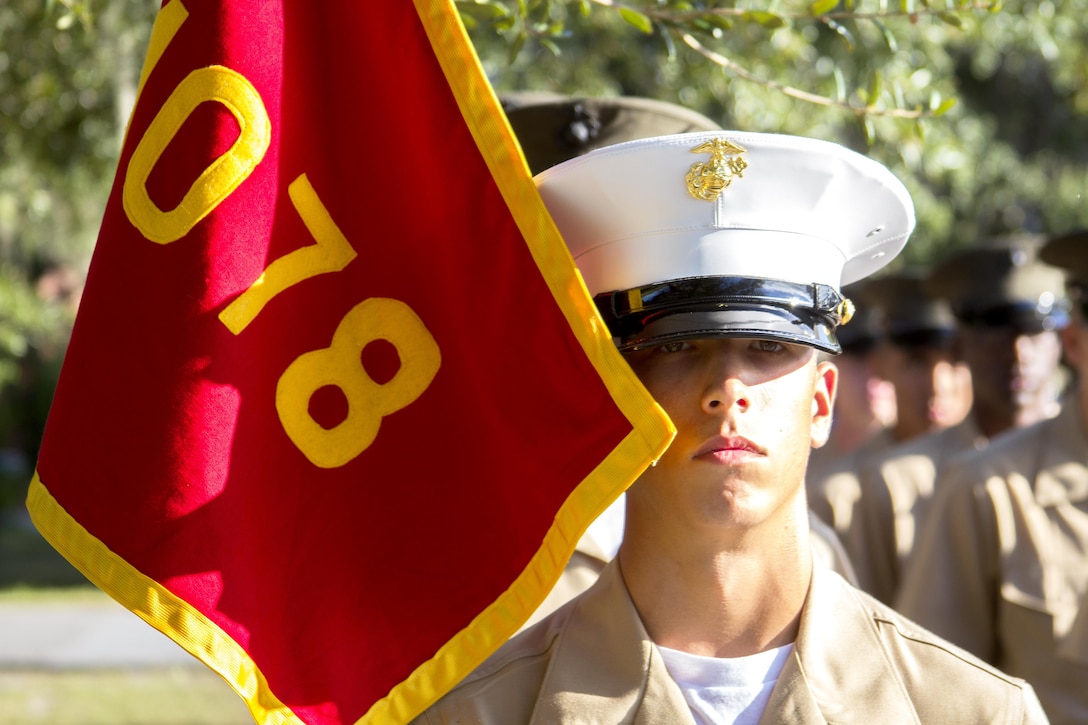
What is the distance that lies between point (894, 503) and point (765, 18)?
3489mm

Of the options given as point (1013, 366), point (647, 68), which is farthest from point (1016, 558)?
point (647, 68)

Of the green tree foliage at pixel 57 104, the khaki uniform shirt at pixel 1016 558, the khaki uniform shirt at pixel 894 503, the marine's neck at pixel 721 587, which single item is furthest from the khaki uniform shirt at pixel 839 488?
the marine's neck at pixel 721 587

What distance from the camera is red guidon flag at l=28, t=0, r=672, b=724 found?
84.1 inches

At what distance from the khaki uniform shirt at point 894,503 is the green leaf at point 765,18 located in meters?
3.22

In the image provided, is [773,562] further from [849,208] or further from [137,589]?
[137,589]

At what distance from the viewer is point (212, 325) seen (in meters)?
2.16

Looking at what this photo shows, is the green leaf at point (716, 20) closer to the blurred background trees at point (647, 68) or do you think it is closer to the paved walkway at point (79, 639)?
the blurred background trees at point (647, 68)

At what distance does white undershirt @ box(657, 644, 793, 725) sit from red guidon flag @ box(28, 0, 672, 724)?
27cm

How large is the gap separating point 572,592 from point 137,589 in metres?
1.07

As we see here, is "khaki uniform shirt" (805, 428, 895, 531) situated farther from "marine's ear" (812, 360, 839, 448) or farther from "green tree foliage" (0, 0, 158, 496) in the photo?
"marine's ear" (812, 360, 839, 448)

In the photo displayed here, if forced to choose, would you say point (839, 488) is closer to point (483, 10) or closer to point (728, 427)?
point (483, 10)

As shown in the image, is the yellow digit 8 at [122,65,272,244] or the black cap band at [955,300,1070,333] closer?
the yellow digit 8 at [122,65,272,244]

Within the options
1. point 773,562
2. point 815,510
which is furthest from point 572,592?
point 815,510

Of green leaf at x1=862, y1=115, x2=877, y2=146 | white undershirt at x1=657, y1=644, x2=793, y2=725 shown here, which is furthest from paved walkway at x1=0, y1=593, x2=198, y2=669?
white undershirt at x1=657, y1=644, x2=793, y2=725
